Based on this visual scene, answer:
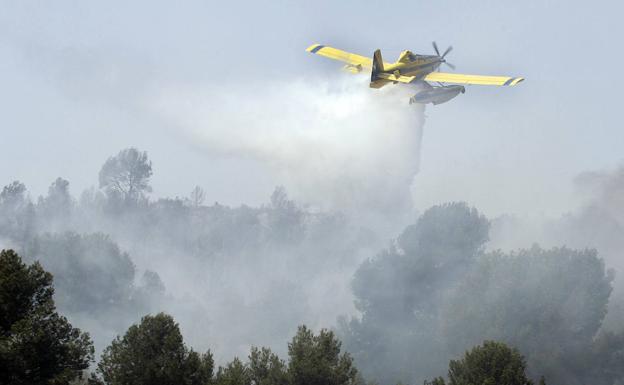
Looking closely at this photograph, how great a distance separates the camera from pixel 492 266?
88188mm

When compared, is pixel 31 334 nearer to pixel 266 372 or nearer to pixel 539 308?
pixel 266 372

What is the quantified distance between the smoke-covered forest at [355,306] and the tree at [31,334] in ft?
0.57

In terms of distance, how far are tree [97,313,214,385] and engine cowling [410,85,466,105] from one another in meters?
32.9

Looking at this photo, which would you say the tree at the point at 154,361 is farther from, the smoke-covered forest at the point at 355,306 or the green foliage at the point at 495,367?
the green foliage at the point at 495,367

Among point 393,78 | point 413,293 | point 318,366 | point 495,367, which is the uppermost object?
point 393,78

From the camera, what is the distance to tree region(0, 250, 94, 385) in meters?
35.9

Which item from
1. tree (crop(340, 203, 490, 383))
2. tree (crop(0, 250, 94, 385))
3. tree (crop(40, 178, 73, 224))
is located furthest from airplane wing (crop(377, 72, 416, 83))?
tree (crop(40, 178, 73, 224))

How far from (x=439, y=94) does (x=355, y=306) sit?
4318cm

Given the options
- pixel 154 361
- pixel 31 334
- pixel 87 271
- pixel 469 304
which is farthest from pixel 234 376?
pixel 87 271

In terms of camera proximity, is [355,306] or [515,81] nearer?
[515,81]

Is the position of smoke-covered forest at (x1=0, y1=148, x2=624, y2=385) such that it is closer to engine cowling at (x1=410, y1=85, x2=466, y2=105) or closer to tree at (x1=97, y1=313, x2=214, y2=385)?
tree at (x1=97, y1=313, x2=214, y2=385)

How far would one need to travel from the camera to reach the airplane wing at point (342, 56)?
74500mm

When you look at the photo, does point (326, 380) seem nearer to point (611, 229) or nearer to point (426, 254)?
point (426, 254)

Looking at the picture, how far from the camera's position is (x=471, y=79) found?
66812 millimetres
